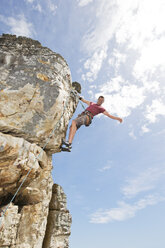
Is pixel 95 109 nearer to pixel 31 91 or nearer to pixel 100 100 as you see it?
pixel 100 100

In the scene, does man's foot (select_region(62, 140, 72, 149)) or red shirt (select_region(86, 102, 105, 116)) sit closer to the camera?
man's foot (select_region(62, 140, 72, 149))

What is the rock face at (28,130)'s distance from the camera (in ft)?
20.6

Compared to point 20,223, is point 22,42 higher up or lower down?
higher up

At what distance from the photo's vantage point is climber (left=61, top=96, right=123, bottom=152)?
305 inches

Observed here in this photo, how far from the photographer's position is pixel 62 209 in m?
9.16

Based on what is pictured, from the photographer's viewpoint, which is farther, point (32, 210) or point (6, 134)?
point (32, 210)

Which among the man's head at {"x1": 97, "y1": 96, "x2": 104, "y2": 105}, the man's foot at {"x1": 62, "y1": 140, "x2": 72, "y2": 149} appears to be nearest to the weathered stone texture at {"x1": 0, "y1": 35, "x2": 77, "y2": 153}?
the man's foot at {"x1": 62, "y1": 140, "x2": 72, "y2": 149}

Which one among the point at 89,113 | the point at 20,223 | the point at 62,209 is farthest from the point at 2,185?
the point at 89,113

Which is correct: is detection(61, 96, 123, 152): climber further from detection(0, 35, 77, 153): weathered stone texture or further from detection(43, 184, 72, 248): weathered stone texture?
detection(43, 184, 72, 248): weathered stone texture

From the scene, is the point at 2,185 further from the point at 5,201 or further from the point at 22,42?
the point at 22,42

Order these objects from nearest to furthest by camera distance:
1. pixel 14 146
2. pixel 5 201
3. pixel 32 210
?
1. pixel 14 146
2. pixel 5 201
3. pixel 32 210

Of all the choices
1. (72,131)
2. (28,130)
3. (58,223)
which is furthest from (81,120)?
(58,223)

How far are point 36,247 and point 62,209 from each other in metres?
2.34

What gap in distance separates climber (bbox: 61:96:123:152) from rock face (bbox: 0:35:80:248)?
0.42 meters
